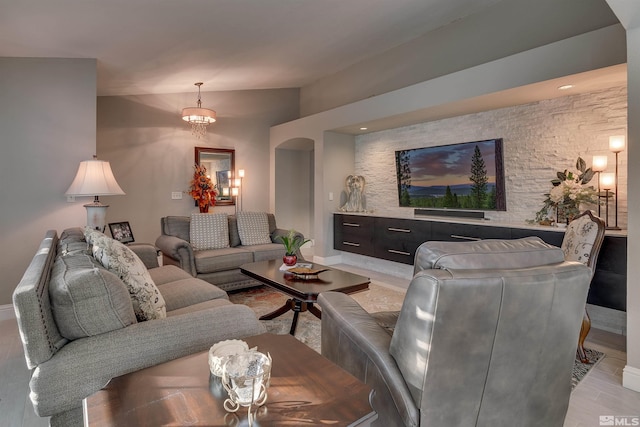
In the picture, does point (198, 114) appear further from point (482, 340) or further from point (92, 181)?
point (482, 340)

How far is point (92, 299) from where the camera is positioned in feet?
4.39

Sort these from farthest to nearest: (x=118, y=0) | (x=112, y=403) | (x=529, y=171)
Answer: (x=529, y=171) → (x=118, y=0) → (x=112, y=403)

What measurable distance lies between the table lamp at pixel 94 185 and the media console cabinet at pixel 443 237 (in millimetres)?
3342

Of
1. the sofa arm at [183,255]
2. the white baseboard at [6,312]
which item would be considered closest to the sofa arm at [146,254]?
the sofa arm at [183,255]

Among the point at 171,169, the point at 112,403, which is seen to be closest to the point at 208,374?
the point at 112,403

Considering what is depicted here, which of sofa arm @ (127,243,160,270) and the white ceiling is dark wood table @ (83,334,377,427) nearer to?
sofa arm @ (127,243,160,270)

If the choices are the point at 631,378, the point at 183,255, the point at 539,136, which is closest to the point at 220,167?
the point at 183,255

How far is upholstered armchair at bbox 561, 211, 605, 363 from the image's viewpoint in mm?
2516

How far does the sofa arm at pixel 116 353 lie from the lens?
121cm

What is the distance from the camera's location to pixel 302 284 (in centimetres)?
Result: 283

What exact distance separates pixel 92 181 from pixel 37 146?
2.41 ft

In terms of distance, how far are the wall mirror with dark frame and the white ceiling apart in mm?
1107

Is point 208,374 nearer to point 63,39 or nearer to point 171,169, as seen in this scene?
point 63,39

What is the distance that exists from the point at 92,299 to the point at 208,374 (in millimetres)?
611
